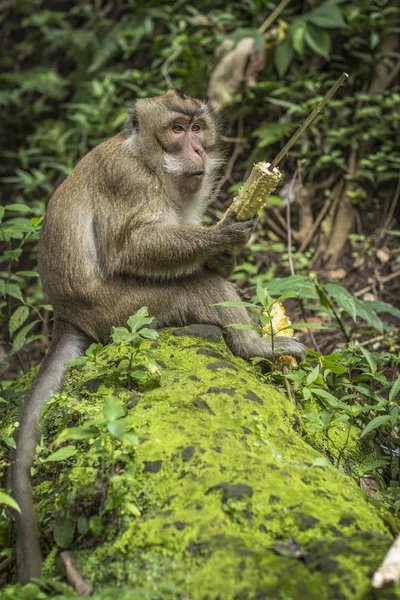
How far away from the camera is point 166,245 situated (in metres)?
4.42

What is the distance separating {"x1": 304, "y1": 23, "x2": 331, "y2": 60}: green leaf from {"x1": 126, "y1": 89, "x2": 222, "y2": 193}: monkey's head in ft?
11.9

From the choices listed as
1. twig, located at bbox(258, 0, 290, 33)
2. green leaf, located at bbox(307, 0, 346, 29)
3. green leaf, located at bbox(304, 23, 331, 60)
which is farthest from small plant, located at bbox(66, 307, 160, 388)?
twig, located at bbox(258, 0, 290, 33)

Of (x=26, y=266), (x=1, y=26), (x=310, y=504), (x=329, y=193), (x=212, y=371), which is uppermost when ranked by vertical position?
(x=310, y=504)

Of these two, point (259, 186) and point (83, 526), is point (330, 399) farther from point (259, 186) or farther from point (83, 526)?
point (83, 526)

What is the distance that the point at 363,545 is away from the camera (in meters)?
2.39

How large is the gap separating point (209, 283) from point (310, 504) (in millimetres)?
2150

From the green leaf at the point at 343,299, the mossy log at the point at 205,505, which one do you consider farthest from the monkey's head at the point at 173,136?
the mossy log at the point at 205,505

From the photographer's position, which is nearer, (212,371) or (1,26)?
(212,371)

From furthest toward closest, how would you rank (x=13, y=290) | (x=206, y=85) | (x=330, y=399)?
(x=206, y=85)
(x=13, y=290)
(x=330, y=399)

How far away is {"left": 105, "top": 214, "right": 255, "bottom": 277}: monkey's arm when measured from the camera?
4418mm

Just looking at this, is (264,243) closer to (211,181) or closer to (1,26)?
(211,181)

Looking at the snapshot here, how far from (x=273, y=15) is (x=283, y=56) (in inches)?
31.5

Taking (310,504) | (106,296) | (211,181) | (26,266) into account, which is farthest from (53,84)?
(310,504)

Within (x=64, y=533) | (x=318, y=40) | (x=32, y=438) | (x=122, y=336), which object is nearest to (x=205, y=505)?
(x=64, y=533)
